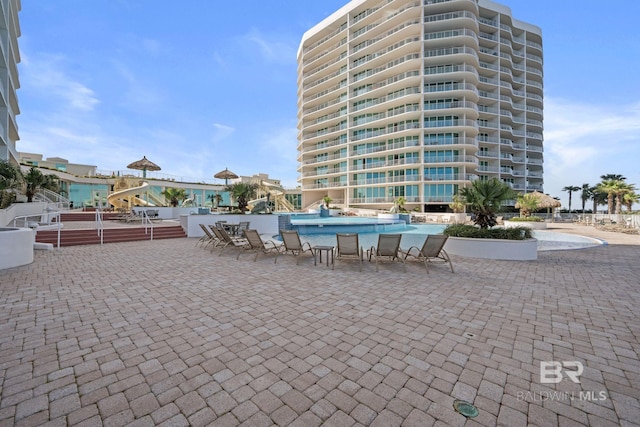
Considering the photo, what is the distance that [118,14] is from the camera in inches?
534

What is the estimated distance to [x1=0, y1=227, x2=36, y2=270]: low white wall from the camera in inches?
244

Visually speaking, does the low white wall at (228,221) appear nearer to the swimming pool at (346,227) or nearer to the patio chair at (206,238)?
the patio chair at (206,238)

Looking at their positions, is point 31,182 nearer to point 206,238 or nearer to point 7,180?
point 7,180

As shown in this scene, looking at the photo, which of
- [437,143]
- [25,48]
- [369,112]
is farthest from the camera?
[369,112]

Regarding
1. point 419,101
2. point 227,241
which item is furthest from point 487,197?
point 419,101

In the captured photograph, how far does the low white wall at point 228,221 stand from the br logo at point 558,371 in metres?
12.9

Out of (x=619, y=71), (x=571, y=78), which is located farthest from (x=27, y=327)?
(x=619, y=71)

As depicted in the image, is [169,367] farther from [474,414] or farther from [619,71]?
[619,71]

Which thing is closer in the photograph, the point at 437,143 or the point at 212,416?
the point at 212,416

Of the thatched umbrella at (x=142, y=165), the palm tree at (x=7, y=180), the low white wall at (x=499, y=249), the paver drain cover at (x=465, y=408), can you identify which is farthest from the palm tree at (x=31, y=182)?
the low white wall at (x=499, y=249)

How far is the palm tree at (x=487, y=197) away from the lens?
8.30m

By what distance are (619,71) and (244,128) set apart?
4323 cm

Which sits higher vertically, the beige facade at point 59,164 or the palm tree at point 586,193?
the beige facade at point 59,164

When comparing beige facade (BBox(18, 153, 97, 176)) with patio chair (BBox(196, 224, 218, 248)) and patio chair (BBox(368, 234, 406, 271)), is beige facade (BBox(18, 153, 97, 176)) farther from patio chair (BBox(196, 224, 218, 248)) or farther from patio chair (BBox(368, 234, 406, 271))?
patio chair (BBox(368, 234, 406, 271))
